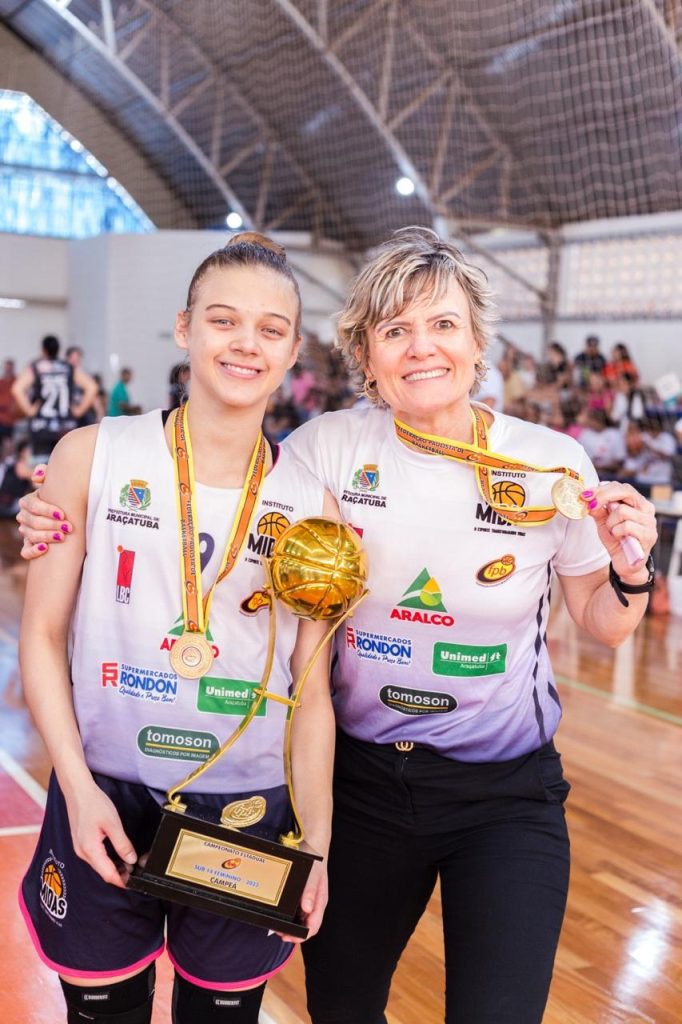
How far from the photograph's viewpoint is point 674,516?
784cm

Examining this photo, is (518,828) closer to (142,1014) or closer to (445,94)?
(142,1014)

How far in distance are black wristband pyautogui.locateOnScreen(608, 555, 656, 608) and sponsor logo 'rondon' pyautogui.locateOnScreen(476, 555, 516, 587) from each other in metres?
0.17

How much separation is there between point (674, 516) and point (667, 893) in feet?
14.8

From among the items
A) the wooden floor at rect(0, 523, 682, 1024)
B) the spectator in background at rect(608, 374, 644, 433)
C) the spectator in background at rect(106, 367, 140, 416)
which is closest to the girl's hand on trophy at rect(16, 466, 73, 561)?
the wooden floor at rect(0, 523, 682, 1024)

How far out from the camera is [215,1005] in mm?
1845

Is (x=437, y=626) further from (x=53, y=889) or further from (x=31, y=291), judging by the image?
(x=31, y=291)


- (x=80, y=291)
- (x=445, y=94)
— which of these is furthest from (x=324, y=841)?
(x=80, y=291)

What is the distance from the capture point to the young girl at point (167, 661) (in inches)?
71.2

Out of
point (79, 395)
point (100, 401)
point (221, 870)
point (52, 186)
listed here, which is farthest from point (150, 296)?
point (221, 870)

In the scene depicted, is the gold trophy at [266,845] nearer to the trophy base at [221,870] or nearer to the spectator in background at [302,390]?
the trophy base at [221,870]

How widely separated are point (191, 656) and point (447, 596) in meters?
0.46

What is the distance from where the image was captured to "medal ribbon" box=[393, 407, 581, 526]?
1.99 m

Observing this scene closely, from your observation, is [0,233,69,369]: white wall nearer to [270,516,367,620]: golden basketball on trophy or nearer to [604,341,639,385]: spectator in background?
[604,341,639,385]: spectator in background

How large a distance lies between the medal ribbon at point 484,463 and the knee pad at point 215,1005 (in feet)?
2.90
